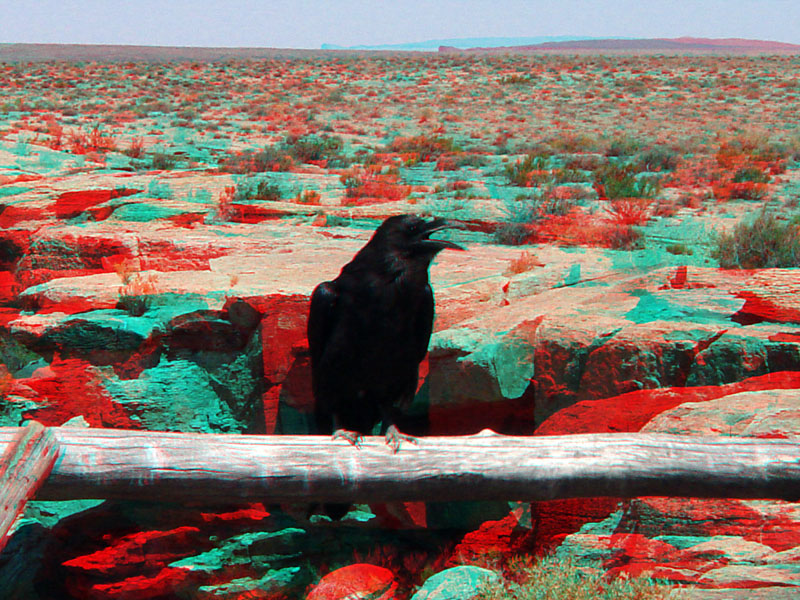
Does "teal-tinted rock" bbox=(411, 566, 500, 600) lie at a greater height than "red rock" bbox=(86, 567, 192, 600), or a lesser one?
greater

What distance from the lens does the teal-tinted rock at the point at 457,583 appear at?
3.46m

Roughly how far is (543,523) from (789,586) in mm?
1369

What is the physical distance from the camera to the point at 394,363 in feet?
13.1

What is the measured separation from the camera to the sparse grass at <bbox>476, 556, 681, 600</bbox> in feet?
10.2

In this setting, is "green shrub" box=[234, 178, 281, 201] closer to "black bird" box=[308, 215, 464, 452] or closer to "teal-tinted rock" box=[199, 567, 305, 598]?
"black bird" box=[308, 215, 464, 452]

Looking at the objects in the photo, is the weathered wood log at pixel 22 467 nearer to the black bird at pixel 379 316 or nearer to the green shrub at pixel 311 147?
the black bird at pixel 379 316

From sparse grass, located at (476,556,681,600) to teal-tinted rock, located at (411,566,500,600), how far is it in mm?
62

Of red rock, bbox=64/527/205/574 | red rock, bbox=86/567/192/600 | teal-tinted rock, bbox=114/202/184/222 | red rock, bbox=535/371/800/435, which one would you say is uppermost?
teal-tinted rock, bbox=114/202/184/222

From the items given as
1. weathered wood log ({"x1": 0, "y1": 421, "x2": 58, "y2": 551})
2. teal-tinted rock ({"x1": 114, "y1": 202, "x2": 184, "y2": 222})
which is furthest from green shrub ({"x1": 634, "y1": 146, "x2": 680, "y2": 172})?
weathered wood log ({"x1": 0, "y1": 421, "x2": 58, "y2": 551})

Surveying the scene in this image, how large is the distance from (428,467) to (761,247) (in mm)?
5716

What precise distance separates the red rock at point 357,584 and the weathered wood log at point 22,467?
72.6 inches

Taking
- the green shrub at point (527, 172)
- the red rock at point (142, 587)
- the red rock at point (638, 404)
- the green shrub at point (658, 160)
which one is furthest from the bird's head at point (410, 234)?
the green shrub at point (658, 160)

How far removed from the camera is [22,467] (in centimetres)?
271

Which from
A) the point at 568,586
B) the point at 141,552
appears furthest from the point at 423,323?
the point at 141,552
